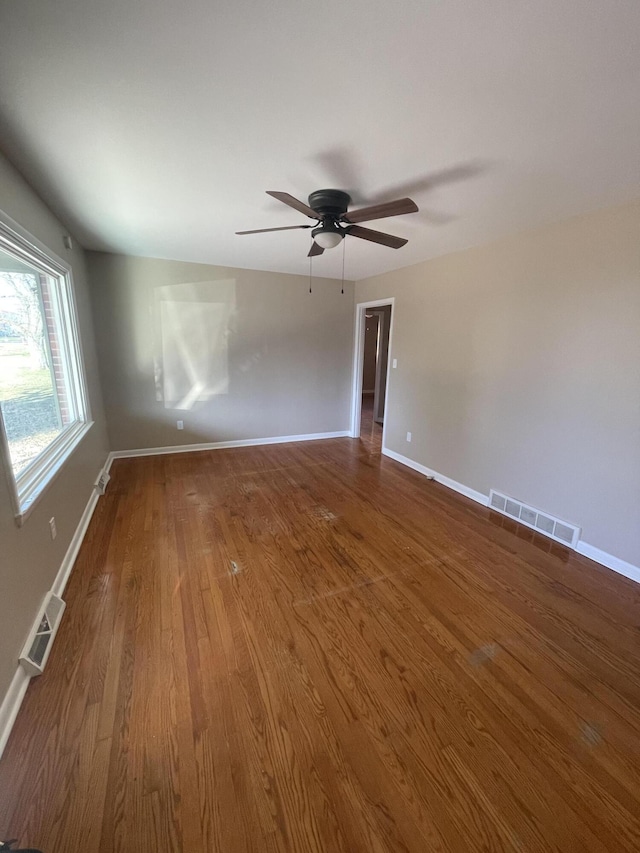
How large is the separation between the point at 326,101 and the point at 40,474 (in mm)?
2360

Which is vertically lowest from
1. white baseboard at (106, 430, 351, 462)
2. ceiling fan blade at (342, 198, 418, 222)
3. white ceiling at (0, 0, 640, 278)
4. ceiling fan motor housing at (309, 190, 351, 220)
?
white baseboard at (106, 430, 351, 462)

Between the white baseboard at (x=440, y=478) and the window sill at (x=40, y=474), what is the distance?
11.2 feet

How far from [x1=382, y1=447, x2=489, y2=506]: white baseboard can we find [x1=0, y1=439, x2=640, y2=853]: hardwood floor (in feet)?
2.37

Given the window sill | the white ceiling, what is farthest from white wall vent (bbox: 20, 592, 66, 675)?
the white ceiling

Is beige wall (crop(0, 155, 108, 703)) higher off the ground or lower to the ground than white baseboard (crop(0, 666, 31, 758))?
higher

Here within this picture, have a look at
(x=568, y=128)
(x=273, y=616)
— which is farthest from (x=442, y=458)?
(x=568, y=128)

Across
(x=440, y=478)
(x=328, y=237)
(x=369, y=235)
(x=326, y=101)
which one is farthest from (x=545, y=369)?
(x=326, y=101)

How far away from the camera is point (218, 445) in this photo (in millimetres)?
4742

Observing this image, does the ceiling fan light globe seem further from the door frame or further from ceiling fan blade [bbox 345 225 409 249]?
the door frame

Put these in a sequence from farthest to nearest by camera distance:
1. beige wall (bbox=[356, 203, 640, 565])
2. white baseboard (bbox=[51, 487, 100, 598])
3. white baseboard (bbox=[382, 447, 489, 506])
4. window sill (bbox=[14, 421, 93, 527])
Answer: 1. white baseboard (bbox=[382, 447, 489, 506])
2. beige wall (bbox=[356, 203, 640, 565])
3. white baseboard (bbox=[51, 487, 100, 598])
4. window sill (bbox=[14, 421, 93, 527])

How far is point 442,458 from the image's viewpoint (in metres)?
3.75

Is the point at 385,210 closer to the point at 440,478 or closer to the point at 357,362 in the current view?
the point at 440,478

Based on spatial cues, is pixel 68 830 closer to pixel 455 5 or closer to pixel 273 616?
pixel 273 616

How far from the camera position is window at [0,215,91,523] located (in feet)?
5.75
